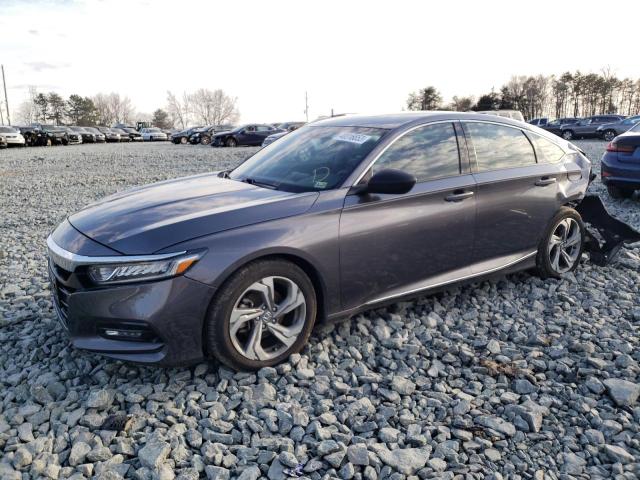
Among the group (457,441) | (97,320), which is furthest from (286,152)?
(457,441)

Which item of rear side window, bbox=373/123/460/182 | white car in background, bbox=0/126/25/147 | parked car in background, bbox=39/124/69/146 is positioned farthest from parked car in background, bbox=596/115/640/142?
parked car in background, bbox=39/124/69/146

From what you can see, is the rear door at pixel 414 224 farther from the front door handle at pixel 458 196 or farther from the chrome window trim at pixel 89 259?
the chrome window trim at pixel 89 259

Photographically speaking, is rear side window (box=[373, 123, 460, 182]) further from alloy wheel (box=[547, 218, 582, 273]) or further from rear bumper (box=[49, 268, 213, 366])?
rear bumper (box=[49, 268, 213, 366])

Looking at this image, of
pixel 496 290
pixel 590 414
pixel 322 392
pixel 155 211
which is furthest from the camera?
pixel 496 290

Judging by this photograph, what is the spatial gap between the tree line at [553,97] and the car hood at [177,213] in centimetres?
6304

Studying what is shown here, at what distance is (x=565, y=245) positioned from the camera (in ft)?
16.1

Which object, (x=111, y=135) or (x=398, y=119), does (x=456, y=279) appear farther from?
(x=111, y=135)

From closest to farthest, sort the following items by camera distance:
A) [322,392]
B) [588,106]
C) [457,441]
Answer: [457,441] → [322,392] → [588,106]

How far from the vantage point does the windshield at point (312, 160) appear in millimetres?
3631

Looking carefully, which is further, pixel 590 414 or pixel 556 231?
pixel 556 231

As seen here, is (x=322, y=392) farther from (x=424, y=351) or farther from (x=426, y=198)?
(x=426, y=198)

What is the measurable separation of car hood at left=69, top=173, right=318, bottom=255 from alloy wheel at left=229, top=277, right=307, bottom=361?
416 millimetres

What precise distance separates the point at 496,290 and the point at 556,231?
82cm

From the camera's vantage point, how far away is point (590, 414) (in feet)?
9.42
